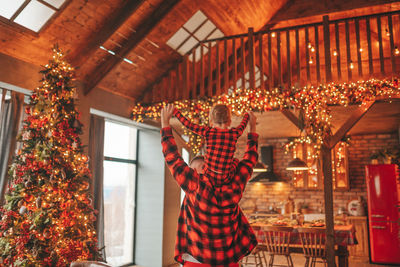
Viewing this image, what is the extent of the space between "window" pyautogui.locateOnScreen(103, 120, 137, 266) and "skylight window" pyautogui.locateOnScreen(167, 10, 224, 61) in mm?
2029

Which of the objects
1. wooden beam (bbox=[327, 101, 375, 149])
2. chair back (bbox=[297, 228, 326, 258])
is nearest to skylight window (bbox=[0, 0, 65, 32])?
wooden beam (bbox=[327, 101, 375, 149])

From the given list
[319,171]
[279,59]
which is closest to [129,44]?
[279,59]

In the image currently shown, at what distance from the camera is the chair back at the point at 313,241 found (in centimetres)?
522

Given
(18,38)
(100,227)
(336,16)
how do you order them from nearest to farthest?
(18,38), (100,227), (336,16)

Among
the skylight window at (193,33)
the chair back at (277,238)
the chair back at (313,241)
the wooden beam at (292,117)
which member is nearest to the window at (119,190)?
the skylight window at (193,33)

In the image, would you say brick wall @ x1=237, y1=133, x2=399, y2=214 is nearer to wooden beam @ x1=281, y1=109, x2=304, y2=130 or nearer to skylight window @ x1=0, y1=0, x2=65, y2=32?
wooden beam @ x1=281, y1=109, x2=304, y2=130

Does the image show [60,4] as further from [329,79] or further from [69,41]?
[329,79]

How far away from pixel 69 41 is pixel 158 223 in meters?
4.06

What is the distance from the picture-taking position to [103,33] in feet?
17.0

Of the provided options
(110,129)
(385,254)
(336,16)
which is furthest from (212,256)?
(336,16)

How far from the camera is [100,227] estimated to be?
20.0 feet

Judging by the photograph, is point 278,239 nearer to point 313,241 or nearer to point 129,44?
point 313,241

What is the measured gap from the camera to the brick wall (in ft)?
26.5

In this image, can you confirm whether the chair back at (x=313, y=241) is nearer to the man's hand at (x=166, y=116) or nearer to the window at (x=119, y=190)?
the window at (x=119, y=190)
